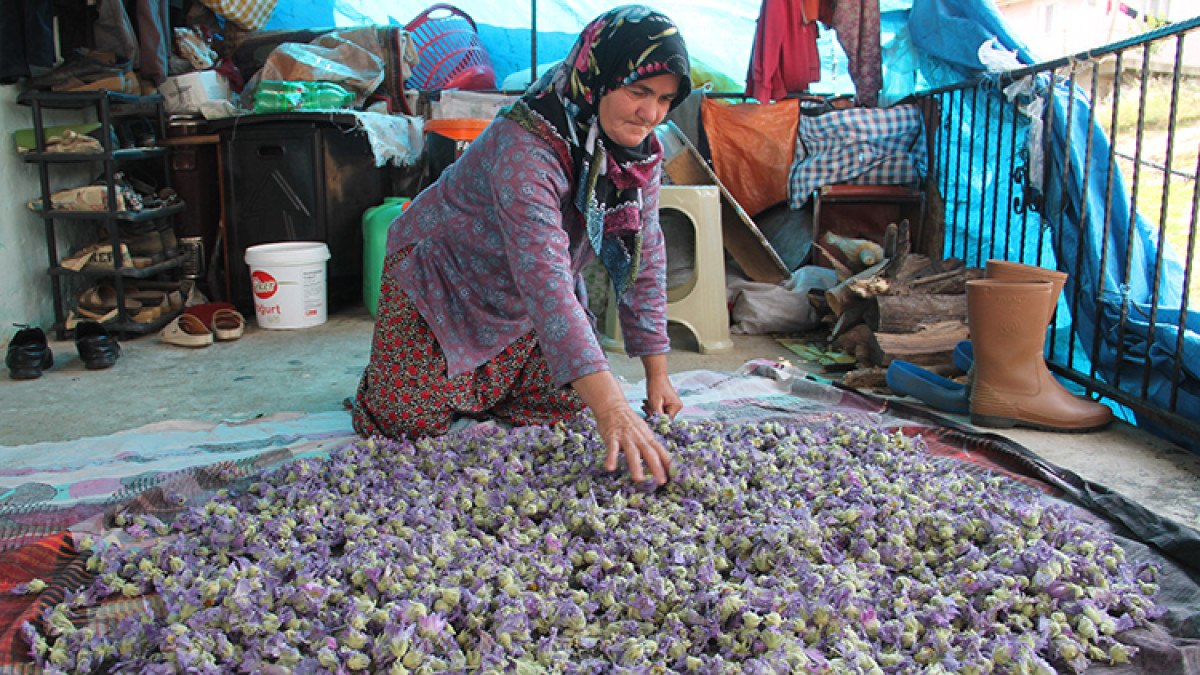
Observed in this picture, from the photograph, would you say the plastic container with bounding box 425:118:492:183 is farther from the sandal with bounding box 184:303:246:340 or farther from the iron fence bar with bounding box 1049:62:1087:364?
the iron fence bar with bounding box 1049:62:1087:364

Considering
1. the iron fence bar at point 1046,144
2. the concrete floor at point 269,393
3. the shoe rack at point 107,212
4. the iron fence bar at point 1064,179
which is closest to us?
the concrete floor at point 269,393

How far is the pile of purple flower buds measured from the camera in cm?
142

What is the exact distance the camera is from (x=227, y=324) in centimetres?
446

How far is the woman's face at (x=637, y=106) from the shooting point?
1974 millimetres

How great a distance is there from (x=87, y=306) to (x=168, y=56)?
146cm

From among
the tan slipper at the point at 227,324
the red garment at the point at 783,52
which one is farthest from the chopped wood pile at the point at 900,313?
the tan slipper at the point at 227,324

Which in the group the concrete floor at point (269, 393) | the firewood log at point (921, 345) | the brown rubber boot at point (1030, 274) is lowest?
the concrete floor at point (269, 393)

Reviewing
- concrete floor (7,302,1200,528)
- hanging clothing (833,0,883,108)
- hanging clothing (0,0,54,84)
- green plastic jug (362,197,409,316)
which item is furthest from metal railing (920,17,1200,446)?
hanging clothing (0,0,54,84)

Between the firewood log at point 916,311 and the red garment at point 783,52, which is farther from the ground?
the red garment at point 783,52

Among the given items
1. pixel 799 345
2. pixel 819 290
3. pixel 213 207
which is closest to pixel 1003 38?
pixel 819 290

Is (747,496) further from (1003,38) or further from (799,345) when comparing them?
(1003,38)

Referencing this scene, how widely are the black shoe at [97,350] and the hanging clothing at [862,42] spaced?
12.9 feet

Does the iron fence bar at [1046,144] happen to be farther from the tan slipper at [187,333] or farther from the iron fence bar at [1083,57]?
the tan slipper at [187,333]

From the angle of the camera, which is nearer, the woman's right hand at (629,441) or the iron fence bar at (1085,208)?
the woman's right hand at (629,441)
